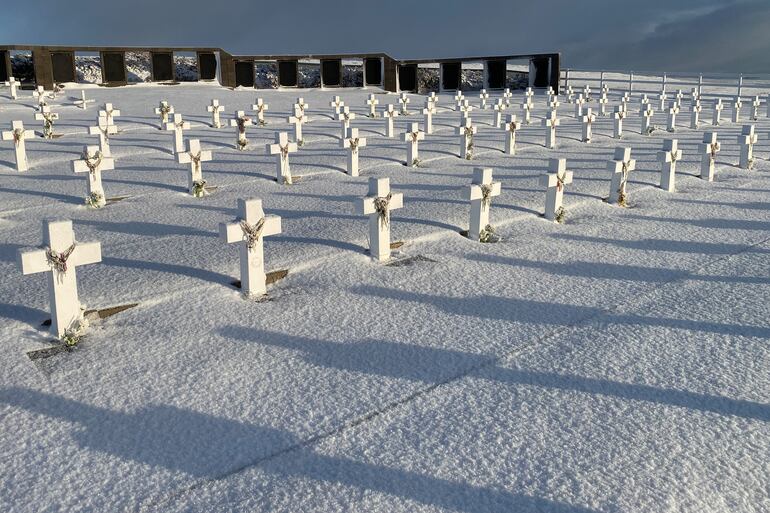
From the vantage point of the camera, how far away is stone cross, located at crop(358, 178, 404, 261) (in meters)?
5.54

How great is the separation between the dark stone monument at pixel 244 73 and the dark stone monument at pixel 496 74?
1133cm

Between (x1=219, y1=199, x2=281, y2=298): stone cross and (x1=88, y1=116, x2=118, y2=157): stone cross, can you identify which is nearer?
(x1=219, y1=199, x2=281, y2=298): stone cross

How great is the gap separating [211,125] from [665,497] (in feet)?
50.0

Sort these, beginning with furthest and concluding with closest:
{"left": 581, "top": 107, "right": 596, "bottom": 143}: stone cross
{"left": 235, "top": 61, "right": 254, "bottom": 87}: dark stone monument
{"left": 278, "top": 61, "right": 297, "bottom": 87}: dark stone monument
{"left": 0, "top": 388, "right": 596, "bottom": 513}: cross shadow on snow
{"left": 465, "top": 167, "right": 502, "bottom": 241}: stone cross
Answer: {"left": 278, "top": 61, "right": 297, "bottom": 87}: dark stone monument, {"left": 235, "top": 61, "right": 254, "bottom": 87}: dark stone monument, {"left": 581, "top": 107, "right": 596, "bottom": 143}: stone cross, {"left": 465, "top": 167, "right": 502, "bottom": 241}: stone cross, {"left": 0, "top": 388, "right": 596, "bottom": 513}: cross shadow on snow

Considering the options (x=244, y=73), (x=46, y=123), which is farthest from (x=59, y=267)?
(x=244, y=73)

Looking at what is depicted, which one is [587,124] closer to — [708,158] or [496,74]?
[708,158]

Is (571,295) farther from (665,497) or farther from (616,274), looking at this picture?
(665,497)

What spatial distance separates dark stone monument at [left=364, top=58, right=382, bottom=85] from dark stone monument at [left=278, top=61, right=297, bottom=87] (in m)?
3.19

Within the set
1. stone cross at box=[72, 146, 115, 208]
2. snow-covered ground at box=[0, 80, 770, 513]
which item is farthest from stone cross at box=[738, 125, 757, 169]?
stone cross at box=[72, 146, 115, 208]

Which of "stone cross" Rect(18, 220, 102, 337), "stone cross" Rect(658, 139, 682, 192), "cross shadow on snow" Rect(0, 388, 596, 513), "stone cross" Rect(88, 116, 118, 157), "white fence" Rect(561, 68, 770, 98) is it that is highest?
"white fence" Rect(561, 68, 770, 98)

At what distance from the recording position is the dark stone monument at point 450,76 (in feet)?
106

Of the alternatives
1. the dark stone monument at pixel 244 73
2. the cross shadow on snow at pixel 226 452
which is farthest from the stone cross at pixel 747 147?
the dark stone monument at pixel 244 73

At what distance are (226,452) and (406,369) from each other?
3.80ft

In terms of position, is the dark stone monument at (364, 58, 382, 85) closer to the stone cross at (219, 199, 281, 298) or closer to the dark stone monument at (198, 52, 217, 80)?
the dark stone monument at (198, 52, 217, 80)
